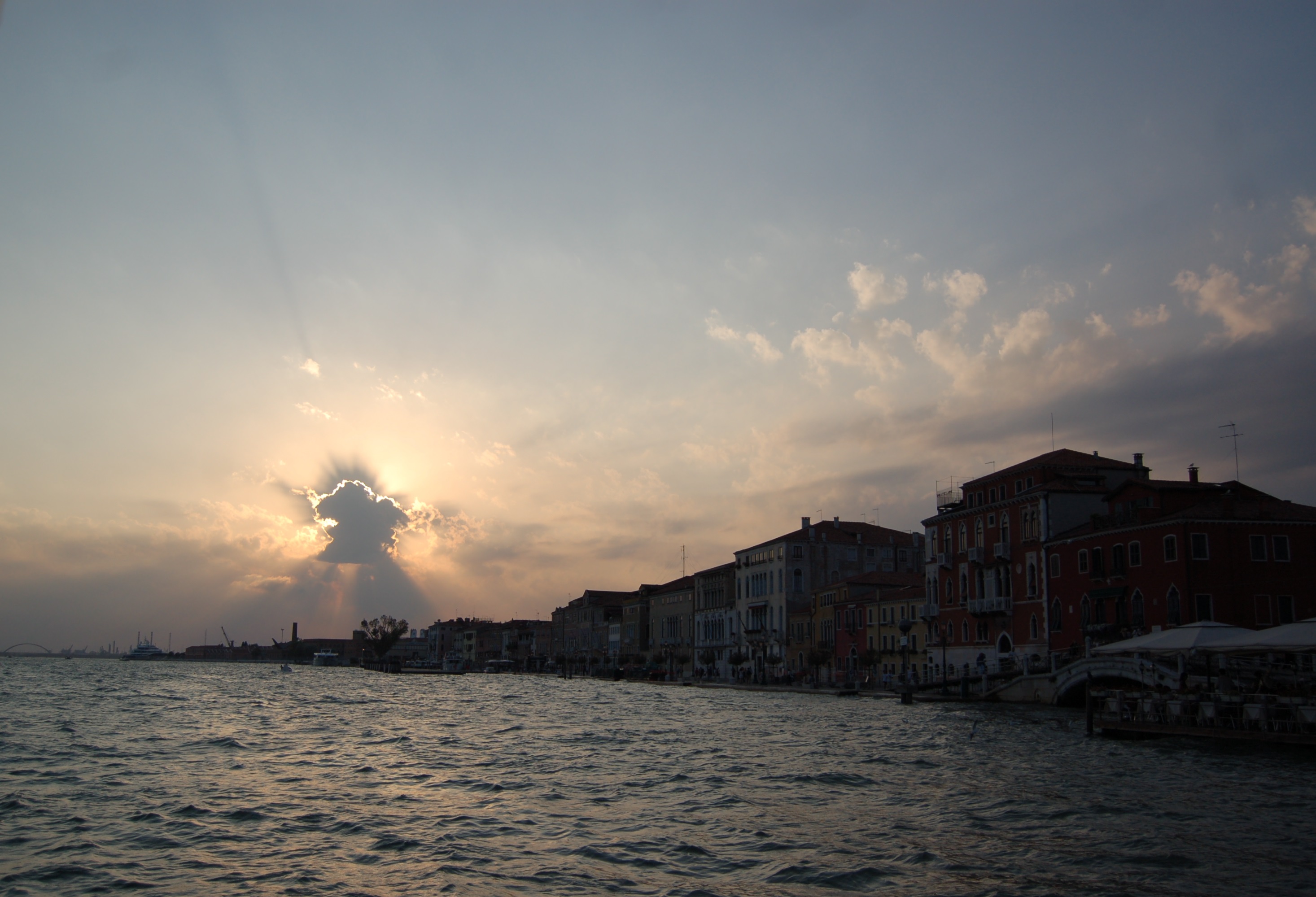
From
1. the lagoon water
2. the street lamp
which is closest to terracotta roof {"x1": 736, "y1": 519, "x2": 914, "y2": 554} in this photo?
the street lamp

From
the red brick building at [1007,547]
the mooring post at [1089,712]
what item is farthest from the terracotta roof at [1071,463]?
the mooring post at [1089,712]

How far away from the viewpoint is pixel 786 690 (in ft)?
218

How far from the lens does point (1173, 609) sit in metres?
44.8

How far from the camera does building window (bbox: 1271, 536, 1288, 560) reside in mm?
44625

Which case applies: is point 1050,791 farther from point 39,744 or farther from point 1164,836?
point 39,744

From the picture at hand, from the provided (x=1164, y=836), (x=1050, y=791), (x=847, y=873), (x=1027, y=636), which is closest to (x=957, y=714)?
(x=1027, y=636)

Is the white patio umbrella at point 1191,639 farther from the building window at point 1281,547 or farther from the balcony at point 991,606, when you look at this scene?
the balcony at point 991,606

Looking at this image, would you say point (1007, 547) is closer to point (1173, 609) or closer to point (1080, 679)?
point (1173, 609)

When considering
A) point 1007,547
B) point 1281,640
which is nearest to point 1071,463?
point 1007,547

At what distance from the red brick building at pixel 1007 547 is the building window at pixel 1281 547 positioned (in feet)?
30.3

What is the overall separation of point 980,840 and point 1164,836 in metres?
2.82

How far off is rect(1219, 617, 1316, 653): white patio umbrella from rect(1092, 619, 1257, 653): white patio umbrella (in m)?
0.48

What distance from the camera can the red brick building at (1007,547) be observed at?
55219 millimetres

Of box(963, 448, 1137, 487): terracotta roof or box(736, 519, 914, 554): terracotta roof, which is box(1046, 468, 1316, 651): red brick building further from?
box(736, 519, 914, 554): terracotta roof
